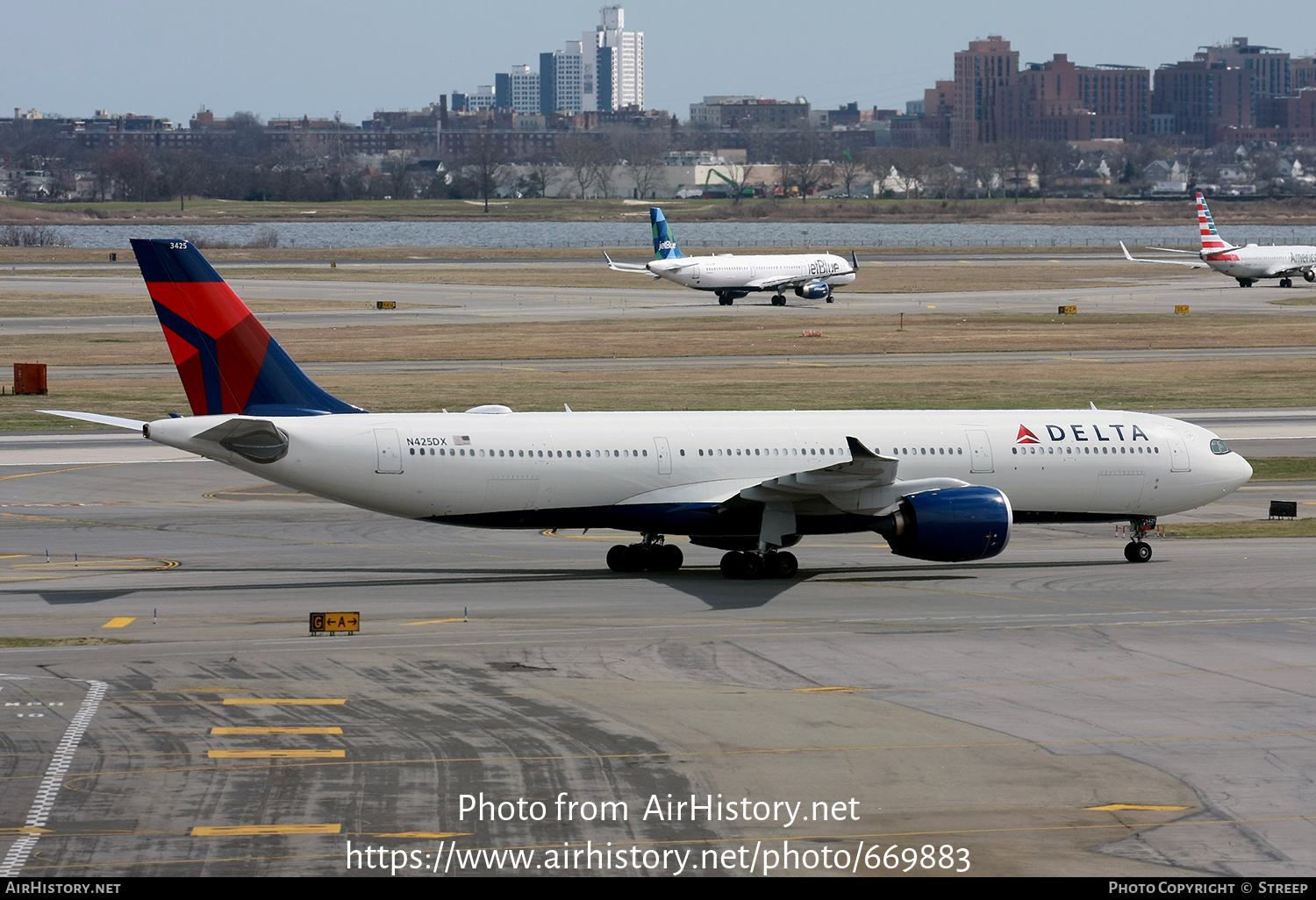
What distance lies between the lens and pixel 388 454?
119 feet

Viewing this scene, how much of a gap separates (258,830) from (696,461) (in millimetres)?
19949

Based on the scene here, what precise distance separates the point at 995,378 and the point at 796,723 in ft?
180

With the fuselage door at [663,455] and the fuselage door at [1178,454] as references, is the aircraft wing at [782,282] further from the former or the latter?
the fuselage door at [663,455]

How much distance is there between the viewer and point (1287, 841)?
20.2 m

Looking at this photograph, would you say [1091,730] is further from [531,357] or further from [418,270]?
[418,270]

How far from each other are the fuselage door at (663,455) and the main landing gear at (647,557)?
2160mm

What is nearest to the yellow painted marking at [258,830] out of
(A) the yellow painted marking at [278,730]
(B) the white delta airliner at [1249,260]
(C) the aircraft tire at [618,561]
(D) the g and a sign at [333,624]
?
(A) the yellow painted marking at [278,730]

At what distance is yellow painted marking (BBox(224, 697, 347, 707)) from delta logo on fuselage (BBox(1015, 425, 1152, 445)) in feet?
66.5

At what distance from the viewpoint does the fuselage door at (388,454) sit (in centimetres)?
3638

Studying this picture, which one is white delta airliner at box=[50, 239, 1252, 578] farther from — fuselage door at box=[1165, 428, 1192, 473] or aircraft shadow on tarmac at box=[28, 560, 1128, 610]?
aircraft shadow on tarmac at box=[28, 560, 1128, 610]

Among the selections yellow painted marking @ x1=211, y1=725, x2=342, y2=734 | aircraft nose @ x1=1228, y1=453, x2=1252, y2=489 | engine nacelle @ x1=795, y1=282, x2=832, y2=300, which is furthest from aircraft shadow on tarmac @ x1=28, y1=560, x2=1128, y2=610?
engine nacelle @ x1=795, y1=282, x2=832, y2=300

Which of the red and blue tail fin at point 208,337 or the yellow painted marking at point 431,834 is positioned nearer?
the yellow painted marking at point 431,834

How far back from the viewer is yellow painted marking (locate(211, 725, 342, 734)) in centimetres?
2512
